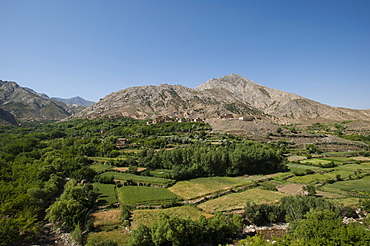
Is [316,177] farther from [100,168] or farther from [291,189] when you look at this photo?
[100,168]

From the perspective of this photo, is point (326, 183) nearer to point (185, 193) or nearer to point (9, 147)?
point (185, 193)

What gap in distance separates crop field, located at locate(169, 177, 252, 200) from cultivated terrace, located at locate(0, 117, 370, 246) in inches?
8.9

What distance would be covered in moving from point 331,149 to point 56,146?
403 ft

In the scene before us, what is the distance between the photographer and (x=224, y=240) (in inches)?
1063

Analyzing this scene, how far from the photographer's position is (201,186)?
151 feet

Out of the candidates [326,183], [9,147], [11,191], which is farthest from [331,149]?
[9,147]

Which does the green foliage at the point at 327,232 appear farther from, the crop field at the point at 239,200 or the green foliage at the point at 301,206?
the crop field at the point at 239,200

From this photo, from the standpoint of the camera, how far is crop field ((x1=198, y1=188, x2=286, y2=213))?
115 feet

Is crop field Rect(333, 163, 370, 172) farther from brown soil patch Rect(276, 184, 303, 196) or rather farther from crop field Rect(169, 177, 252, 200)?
crop field Rect(169, 177, 252, 200)

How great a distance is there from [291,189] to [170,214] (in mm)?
30059

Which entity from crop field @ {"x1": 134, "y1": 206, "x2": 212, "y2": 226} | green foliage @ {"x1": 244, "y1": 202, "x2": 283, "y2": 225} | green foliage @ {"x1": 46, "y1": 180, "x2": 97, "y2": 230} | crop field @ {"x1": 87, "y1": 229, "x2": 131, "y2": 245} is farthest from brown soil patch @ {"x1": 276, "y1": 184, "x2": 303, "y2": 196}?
green foliage @ {"x1": 46, "y1": 180, "x2": 97, "y2": 230}

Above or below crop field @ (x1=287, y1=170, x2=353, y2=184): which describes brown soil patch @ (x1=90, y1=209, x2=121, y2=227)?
below

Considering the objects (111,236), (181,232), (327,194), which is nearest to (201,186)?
(181,232)

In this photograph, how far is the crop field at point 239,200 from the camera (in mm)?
34969
